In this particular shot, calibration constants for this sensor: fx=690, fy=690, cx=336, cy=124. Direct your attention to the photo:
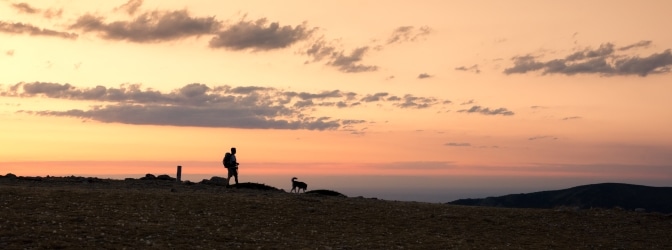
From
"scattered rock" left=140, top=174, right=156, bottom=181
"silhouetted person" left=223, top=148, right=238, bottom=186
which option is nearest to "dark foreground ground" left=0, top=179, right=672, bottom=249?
"silhouetted person" left=223, top=148, right=238, bottom=186

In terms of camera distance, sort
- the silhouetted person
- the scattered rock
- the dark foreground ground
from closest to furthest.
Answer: the dark foreground ground → the silhouetted person → the scattered rock

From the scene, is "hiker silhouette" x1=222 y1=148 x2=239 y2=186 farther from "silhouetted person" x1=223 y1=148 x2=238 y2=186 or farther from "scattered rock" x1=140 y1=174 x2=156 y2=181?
"scattered rock" x1=140 y1=174 x2=156 y2=181

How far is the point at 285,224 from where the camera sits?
3459 centimetres

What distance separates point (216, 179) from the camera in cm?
6012

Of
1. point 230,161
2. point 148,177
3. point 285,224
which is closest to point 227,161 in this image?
point 230,161

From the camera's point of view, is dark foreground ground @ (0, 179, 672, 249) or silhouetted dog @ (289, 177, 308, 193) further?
silhouetted dog @ (289, 177, 308, 193)

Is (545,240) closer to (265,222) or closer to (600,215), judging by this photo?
(600,215)

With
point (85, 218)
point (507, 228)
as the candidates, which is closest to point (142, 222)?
point (85, 218)

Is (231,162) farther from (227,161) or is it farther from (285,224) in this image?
(285,224)

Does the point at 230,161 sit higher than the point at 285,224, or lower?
higher

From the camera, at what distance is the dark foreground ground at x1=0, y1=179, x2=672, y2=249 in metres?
28.3

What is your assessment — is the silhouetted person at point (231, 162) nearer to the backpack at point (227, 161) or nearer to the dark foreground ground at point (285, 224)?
the backpack at point (227, 161)

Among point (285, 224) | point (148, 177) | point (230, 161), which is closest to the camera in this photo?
point (285, 224)

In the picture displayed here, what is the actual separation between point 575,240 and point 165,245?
21.2 metres
